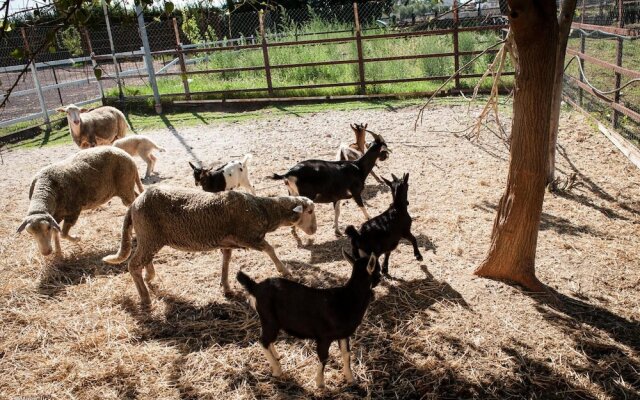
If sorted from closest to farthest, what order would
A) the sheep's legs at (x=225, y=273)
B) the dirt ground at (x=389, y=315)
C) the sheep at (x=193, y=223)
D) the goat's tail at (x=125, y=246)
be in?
the dirt ground at (x=389, y=315) < the sheep at (x=193, y=223) < the sheep's legs at (x=225, y=273) < the goat's tail at (x=125, y=246)

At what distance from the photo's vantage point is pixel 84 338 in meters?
4.56

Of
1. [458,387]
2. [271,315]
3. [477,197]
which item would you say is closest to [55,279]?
[271,315]

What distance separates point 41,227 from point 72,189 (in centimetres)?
79

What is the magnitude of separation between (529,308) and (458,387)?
1213 mm

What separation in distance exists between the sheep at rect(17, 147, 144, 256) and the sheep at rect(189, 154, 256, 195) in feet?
2.90

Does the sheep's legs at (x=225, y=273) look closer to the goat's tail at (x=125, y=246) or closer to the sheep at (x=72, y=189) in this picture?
the goat's tail at (x=125, y=246)

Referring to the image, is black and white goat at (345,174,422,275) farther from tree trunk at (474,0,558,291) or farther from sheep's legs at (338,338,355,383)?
sheep's legs at (338,338,355,383)

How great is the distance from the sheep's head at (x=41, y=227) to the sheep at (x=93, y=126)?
194 inches

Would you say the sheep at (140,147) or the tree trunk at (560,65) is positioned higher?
the tree trunk at (560,65)

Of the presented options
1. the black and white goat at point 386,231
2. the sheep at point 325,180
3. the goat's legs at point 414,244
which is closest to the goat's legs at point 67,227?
the sheep at point 325,180

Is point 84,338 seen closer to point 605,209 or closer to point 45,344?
point 45,344

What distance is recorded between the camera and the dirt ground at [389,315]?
381 cm

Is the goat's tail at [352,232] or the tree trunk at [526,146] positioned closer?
the tree trunk at [526,146]

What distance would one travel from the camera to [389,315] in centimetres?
458
